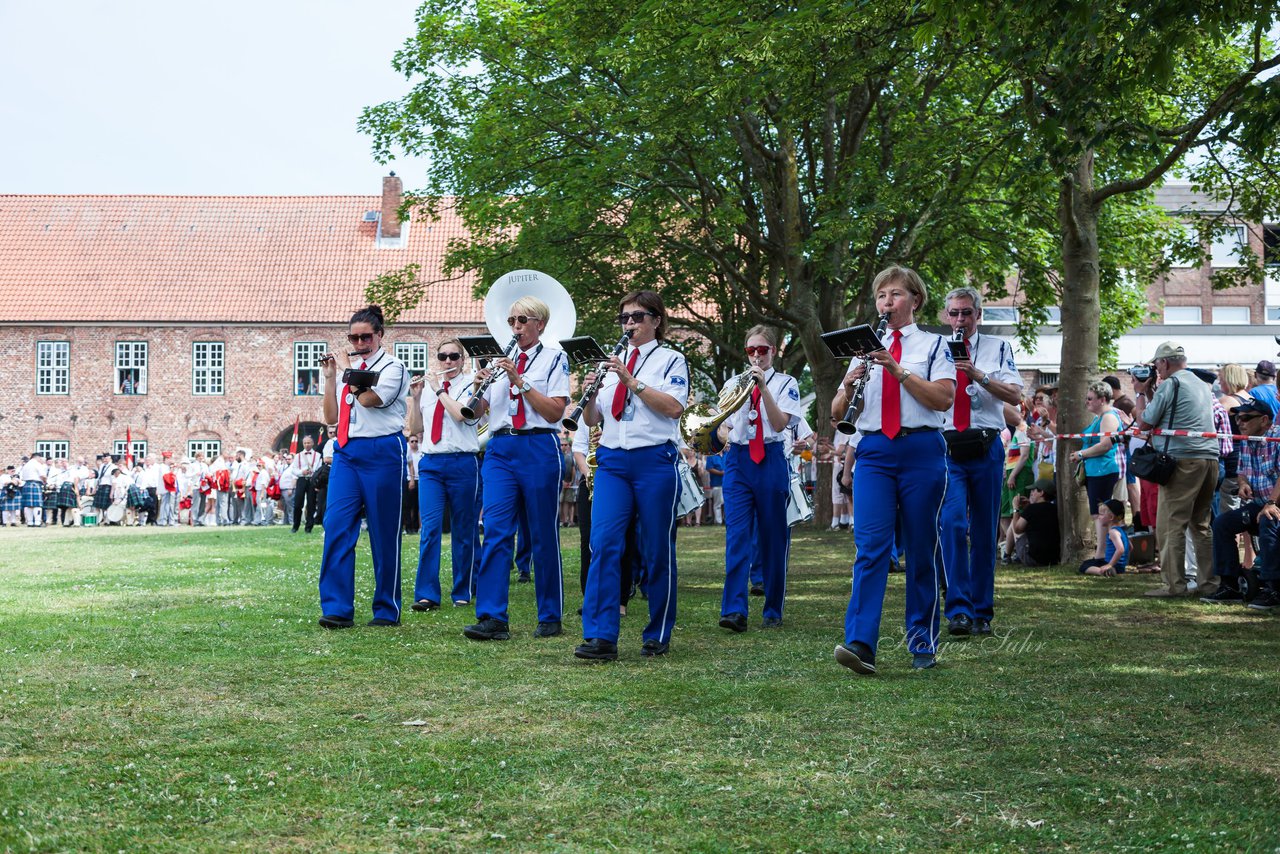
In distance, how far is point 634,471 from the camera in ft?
28.5

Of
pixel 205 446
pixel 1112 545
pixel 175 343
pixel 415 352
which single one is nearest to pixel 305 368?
pixel 415 352

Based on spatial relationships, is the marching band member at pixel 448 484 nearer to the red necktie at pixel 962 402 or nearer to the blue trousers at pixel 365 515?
the blue trousers at pixel 365 515

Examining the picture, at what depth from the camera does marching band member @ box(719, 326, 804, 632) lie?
34.9 ft

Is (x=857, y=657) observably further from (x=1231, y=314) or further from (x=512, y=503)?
(x=1231, y=314)

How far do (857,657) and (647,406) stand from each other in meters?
1.95

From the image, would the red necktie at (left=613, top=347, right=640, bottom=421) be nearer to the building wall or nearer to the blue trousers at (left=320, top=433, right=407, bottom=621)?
the blue trousers at (left=320, top=433, right=407, bottom=621)

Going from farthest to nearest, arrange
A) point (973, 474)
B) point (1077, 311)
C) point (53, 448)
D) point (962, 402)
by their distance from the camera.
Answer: point (53, 448) < point (1077, 311) < point (973, 474) < point (962, 402)

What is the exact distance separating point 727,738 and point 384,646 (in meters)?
3.76

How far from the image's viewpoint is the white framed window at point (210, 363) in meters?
Result: 60.2

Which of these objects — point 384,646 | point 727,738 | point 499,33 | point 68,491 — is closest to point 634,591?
point 384,646

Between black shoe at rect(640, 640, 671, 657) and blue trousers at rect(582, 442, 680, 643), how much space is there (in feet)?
1.14

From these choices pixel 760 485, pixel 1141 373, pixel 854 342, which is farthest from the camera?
pixel 1141 373

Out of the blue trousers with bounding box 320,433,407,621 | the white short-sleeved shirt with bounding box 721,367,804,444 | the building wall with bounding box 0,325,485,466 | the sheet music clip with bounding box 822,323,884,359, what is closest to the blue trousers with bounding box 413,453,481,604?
the blue trousers with bounding box 320,433,407,621

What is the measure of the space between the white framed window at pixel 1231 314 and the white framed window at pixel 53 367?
169 ft
